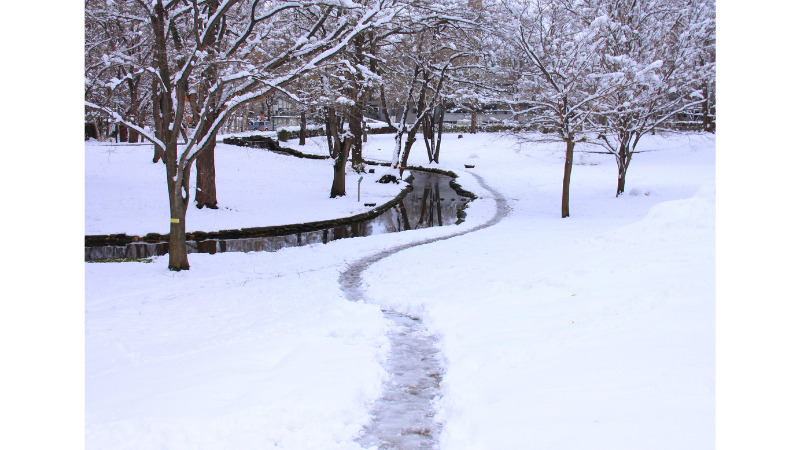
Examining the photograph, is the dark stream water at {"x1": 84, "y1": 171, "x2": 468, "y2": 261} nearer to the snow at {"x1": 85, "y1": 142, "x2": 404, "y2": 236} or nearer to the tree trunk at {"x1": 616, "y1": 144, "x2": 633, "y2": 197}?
the snow at {"x1": 85, "y1": 142, "x2": 404, "y2": 236}

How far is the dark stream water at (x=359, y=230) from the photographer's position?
16.1m

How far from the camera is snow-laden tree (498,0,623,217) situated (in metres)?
19.8

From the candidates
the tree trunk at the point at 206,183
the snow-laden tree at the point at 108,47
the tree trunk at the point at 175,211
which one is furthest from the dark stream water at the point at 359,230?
the tree trunk at the point at 206,183

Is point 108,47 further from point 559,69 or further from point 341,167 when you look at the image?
point 559,69

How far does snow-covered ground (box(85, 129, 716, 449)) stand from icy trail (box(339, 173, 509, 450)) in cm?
15

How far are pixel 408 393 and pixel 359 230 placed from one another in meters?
14.0


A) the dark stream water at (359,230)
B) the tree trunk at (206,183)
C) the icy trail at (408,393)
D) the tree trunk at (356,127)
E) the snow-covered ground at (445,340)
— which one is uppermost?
the tree trunk at (356,127)

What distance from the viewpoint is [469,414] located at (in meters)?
5.41

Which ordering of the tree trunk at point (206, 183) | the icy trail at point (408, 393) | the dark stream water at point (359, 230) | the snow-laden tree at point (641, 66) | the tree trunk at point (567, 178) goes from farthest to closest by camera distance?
the snow-laden tree at point (641, 66), the tree trunk at point (206, 183), the tree trunk at point (567, 178), the dark stream water at point (359, 230), the icy trail at point (408, 393)

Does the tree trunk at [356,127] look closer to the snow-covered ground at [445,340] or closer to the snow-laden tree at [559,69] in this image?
the snow-laden tree at [559,69]

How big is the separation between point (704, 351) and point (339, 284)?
748cm

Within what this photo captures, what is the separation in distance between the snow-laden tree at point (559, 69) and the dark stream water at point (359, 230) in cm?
519

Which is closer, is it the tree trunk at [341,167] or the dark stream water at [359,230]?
the dark stream water at [359,230]

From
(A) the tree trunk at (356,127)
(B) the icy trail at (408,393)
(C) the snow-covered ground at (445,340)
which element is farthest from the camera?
(A) the tree trunk at (356,127)
